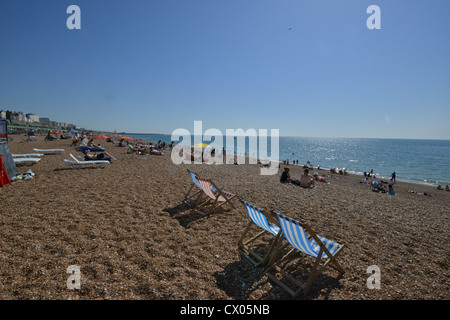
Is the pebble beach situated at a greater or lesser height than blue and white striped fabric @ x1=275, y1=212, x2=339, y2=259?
lesser

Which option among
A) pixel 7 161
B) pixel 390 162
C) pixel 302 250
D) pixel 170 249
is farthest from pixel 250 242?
pixel 390 162

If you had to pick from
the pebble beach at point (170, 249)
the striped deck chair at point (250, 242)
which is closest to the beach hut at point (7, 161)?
the pebble beach at point (170, 249)

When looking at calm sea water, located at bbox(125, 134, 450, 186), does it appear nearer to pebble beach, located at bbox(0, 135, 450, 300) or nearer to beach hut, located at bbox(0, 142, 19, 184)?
pebble beach, located at bbox(0, 135, 450, 300)

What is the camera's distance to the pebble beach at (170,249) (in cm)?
278

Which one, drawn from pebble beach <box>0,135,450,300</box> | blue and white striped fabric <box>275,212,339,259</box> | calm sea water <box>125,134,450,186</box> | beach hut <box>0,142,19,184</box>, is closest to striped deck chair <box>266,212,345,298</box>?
blue and white striped fabric <box>275,212,339,259</box>

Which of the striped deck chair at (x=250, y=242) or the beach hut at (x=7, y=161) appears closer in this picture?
the striped deck chair at (x=250, y=242)

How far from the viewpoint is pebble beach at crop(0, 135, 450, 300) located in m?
2.78

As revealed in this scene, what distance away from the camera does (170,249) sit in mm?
3682

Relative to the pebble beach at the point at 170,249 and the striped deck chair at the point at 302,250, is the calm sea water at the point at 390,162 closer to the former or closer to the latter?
the pebble beach at the point at 170,249
